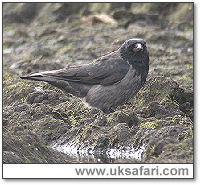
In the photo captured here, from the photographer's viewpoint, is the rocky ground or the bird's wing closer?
the rocky ground

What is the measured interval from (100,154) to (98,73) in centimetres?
166

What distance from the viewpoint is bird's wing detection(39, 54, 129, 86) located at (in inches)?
358

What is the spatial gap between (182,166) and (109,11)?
8.30m

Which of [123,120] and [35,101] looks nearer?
[123,120]

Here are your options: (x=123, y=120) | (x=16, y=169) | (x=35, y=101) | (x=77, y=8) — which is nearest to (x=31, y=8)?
(x=77, y=8)

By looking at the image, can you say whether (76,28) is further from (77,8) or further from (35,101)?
(35,101)

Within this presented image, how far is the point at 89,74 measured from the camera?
923cm

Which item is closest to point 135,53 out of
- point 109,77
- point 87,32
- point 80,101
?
point 109,77

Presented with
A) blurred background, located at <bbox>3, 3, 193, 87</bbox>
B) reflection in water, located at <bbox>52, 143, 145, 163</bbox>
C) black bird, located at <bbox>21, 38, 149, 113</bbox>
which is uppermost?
black bird, located at <bbox>21, 38, 149, 113</bbox>

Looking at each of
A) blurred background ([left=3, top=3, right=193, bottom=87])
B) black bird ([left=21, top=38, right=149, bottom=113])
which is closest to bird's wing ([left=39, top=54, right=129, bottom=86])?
black bird ([left=21, top=38, right=149, bottom=113])

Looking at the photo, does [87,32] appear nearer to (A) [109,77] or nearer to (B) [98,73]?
(B) [98,73]

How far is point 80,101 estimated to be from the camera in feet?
32.4

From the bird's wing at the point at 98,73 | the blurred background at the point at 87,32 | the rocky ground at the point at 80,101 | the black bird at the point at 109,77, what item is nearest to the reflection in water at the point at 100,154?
the rocky ground at the point at 80,101

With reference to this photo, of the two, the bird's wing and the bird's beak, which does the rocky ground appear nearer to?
the bird's wing
